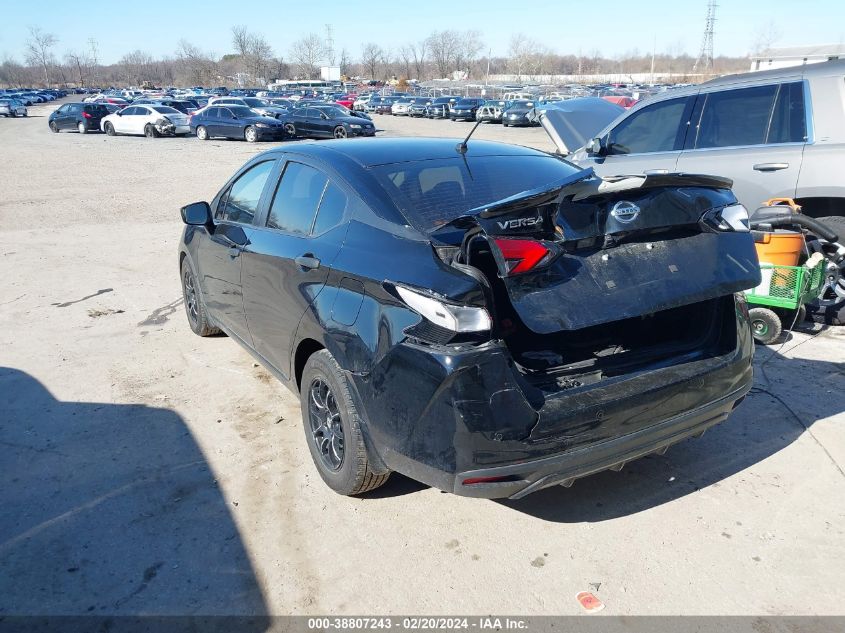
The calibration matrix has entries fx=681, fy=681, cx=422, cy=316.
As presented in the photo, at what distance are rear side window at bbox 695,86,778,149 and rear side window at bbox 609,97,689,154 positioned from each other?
278 mm

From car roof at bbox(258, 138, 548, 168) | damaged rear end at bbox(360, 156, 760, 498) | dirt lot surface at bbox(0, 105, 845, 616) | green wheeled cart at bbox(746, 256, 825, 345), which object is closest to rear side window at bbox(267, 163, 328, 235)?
car roof at bbox(258, 138, 548, 168)

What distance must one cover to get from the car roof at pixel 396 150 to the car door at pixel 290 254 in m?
0.16

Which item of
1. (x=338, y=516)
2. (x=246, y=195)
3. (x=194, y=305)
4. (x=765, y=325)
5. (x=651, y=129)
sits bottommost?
(x=338, y=516)

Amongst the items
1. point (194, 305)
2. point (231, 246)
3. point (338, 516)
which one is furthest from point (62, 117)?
point (338, 516)

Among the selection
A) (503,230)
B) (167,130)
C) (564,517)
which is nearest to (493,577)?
(564,517)

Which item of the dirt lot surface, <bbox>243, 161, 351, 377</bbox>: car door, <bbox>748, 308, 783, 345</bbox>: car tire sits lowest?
the dirt lot surface

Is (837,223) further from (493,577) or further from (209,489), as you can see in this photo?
(209,489)

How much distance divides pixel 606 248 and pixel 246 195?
2.76 meters

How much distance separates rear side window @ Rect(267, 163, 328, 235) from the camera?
380 centimetres

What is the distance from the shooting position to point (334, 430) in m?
3.47

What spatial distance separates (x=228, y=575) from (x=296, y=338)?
1.25m

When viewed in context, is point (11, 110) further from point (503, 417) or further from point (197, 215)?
point (503, 417)

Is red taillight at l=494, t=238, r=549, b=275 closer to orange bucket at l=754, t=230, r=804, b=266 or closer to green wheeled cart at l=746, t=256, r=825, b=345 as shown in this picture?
green wheeled cart at l=746, t=256, r=825, b=345

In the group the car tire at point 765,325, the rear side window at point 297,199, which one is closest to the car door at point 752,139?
the car tire at point 765,325
